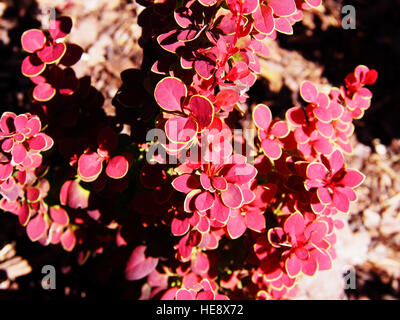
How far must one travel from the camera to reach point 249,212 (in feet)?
4.42

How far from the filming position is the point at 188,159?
1172mm

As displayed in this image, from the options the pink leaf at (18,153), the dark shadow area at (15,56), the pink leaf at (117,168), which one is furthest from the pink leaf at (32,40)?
the dark shadow area at (15,56)

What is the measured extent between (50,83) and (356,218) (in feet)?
7.19

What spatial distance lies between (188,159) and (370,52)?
260 cm

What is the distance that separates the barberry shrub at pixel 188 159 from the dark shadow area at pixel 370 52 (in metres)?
1.50

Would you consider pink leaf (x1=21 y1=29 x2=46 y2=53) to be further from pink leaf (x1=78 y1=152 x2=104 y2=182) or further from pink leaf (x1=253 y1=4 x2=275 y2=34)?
pink leaf (x1=253 y1=4 x2=275 y2=34)

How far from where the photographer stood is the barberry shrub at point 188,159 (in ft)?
3.59

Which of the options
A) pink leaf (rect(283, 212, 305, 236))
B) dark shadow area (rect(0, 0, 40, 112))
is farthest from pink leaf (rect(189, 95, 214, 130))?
dark shadow area (rect(0, 0, 40, 112))

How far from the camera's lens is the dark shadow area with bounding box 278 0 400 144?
2.86 meters

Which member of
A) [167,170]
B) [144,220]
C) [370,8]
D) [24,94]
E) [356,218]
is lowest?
[356,218]

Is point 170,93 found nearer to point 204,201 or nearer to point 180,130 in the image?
point 180,130

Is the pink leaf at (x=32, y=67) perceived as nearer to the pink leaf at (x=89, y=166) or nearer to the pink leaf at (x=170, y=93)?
the pink leaf at (x=89, y=166)

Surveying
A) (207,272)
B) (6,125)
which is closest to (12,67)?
(6,125)

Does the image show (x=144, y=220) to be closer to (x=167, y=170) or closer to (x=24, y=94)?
(x=167, y=170)
